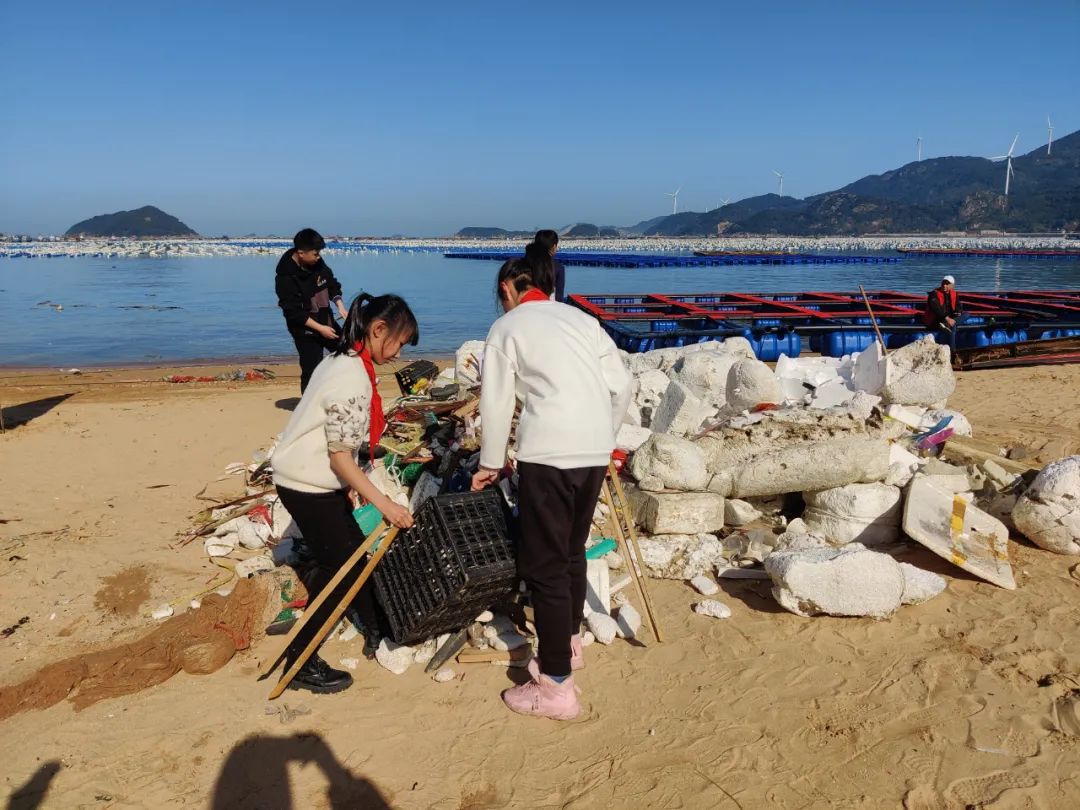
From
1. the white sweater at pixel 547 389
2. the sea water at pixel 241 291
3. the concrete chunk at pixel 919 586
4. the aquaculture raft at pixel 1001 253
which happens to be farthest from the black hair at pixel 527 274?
the aquaculture raft at pixel 1001 253

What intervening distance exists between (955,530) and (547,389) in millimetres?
2829

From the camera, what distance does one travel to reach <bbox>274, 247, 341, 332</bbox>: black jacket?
241 inches

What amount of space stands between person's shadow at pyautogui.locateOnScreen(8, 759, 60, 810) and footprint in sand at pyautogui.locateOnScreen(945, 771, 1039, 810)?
10.5 feet

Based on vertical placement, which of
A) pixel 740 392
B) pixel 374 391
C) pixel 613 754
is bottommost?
pixel 613 754

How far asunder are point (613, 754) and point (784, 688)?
0.88 m

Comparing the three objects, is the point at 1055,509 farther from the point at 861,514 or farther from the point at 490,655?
the point at 490,655

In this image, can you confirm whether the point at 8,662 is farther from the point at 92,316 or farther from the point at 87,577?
the point at 92,316

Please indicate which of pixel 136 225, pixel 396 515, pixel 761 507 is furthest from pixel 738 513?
pixel 136 225

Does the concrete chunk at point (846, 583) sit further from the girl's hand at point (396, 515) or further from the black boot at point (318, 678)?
the black boot at point (318, 678)

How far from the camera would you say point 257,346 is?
53.7 feet

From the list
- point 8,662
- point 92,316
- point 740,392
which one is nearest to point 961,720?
point 740,392

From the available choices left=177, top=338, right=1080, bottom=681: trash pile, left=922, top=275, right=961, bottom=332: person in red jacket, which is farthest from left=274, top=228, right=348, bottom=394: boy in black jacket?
left=922, top=275, right=961, bottom=332: person in red jacket

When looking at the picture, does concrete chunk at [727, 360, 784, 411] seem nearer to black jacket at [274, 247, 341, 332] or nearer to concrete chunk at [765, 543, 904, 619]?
concrete chunk at [765, 543, 904, 619]

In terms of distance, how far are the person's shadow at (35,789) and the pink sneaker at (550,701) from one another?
5.70 ft
